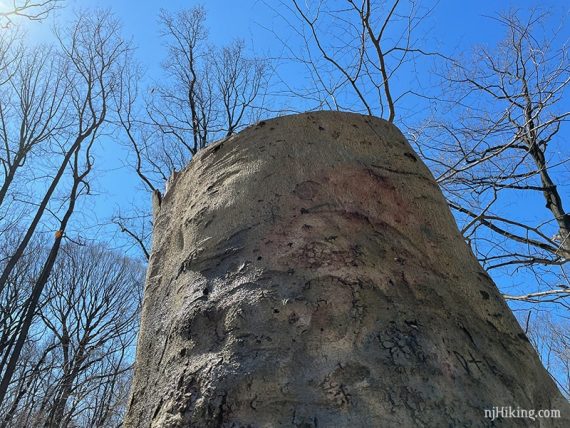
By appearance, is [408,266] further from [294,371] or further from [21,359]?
[21,359]

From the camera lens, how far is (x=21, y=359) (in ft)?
35.3

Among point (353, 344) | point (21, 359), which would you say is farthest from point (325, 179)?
point (21, 359)

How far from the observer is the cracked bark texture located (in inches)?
35.2

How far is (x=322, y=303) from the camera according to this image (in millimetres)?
1046

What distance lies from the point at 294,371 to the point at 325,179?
0.60 meters

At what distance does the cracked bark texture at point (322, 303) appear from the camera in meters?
0.90
